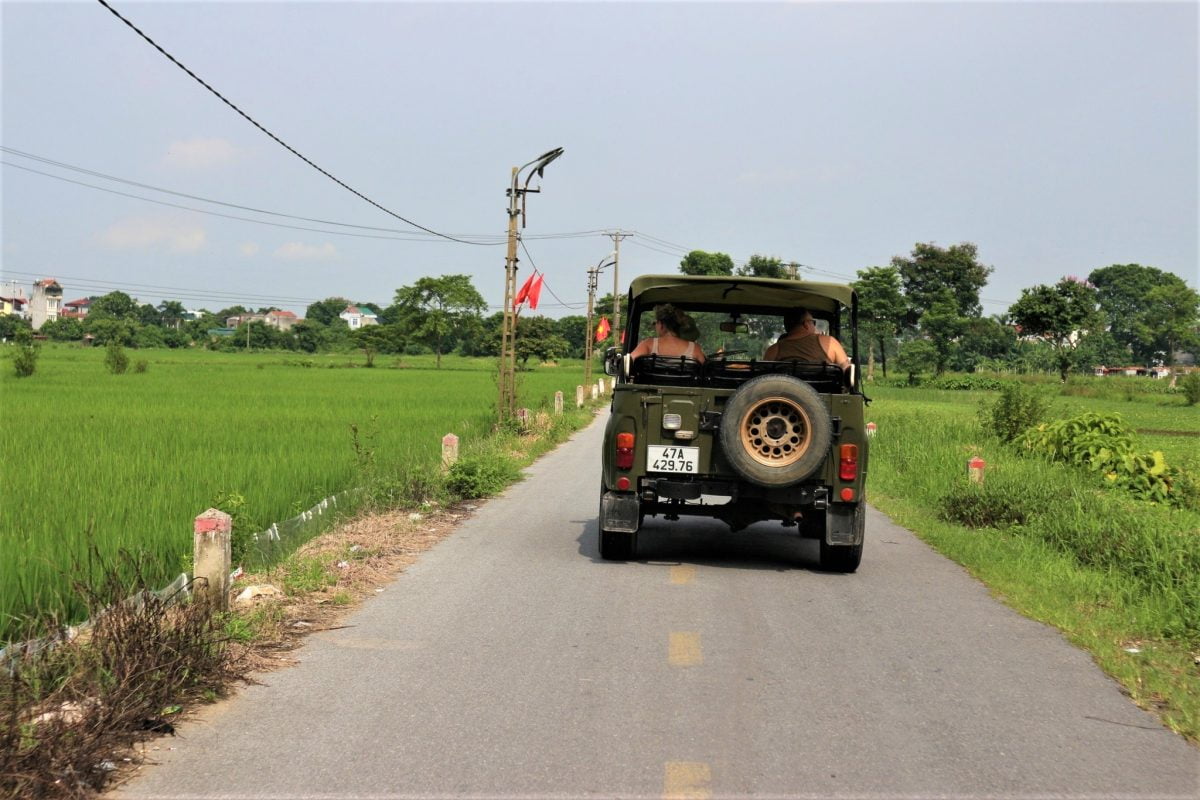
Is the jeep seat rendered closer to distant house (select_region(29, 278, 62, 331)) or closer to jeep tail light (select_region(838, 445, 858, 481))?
jeep tail light (select_region(838, 445, 858, 481))

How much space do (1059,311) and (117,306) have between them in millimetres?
109887

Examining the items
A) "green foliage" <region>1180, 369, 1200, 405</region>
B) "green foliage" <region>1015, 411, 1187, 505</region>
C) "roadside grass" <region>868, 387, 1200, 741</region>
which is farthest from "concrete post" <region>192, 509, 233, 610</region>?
"green foliage" <region>1180, 369, 1200, 405</region>

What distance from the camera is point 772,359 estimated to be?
28.8 ft

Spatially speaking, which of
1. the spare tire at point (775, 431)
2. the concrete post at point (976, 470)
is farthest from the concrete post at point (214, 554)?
the concrete post at point (976, 470)

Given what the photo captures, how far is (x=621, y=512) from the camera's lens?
8.21 m

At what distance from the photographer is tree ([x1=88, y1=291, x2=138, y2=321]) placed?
401ft

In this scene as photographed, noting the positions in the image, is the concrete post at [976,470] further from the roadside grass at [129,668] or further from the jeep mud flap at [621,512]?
the roadside grass at [129,668]

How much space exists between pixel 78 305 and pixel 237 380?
180 m

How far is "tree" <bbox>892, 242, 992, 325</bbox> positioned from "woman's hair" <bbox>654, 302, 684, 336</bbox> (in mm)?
76666

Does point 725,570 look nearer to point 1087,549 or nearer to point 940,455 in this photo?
point 1087,549

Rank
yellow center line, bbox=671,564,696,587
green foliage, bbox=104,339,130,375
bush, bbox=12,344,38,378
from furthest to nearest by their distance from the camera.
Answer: green foliage, bbox=104,339,130,375
bush, bbox=12,344,38,378
yellow center line, bbox=671,564,696,587

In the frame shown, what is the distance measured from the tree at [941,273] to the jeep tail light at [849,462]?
77.2 m

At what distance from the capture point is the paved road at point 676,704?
3.89 m

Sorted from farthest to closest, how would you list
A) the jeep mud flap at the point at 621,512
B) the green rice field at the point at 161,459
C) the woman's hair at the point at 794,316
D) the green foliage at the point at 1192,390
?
1. the green foliage at the point at 1192,390
2. the woman's hair at the point at 794,316
3. the jeep mud flap at the point at 621,512
4. the green rice field at the point at 161,459
